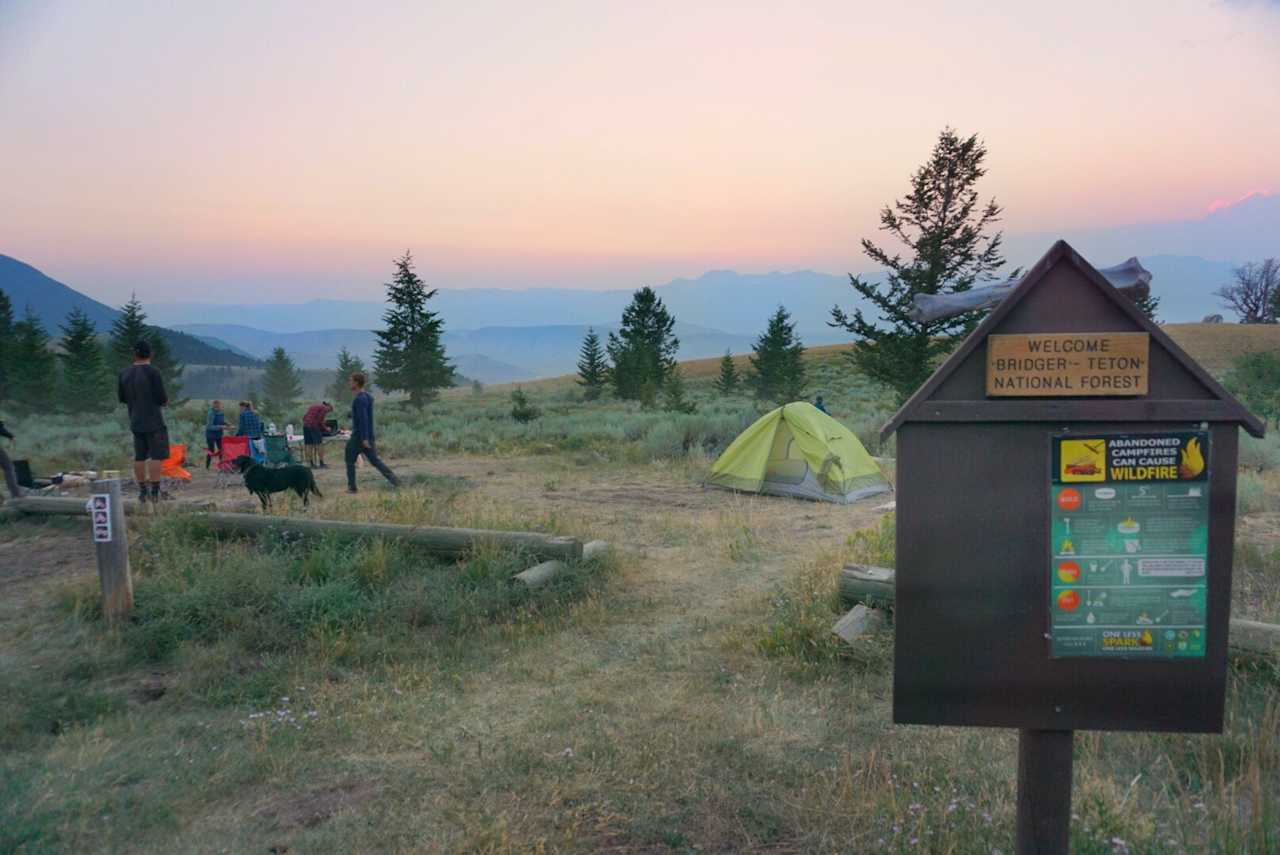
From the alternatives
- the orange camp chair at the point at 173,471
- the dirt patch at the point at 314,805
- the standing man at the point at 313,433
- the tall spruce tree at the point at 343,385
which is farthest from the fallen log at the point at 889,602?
the tall spruce tree at the point at 343,385

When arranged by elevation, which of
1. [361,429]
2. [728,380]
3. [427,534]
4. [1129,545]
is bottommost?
[427,534]

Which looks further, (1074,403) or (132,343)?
(132,343)

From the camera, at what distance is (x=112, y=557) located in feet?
18.6

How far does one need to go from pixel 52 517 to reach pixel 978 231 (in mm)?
17903

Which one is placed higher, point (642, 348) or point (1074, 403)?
point (642, 348)

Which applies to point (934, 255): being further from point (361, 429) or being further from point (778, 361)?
point (778, 361)

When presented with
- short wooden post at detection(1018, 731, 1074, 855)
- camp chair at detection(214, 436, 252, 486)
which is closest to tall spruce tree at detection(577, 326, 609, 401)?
camp chair at detection(214, 436, 252, 486)

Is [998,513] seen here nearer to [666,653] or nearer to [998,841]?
[998,841]

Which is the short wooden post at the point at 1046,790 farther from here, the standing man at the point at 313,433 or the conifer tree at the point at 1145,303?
the standing man at the point at 313,433

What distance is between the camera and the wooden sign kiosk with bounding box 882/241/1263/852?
2227 mm

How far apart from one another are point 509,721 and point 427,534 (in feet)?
10.3

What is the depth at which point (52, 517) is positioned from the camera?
9164 millimetres

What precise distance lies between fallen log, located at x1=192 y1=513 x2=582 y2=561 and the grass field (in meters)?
0.20

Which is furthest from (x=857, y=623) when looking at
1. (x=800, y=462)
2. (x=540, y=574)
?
(x=800, y=462)
